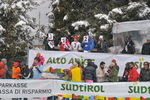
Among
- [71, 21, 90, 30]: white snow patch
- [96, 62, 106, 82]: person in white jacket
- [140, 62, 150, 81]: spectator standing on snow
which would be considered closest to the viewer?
[140, 62, 150, 81]: spectator standing on snow

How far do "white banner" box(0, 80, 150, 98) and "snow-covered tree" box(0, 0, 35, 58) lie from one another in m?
12.6

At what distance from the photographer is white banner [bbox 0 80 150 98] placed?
572 inches

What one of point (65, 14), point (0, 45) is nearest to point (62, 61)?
point (0, 45)

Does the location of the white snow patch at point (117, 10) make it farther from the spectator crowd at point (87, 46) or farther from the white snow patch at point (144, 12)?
the spectator crowd at point (87, 46)

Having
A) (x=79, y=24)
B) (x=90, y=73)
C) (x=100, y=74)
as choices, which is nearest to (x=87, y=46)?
(x=100, y=74)

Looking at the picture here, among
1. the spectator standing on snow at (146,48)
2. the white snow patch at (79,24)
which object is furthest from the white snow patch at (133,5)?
the spectator standing on snow at (146,48)

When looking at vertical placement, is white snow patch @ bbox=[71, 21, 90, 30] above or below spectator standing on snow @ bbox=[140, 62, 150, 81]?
above

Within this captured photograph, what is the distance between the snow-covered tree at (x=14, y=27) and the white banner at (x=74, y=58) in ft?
27.3

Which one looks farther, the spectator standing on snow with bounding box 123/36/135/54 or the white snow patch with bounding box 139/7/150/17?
the white snow patch with bounding box 139/7/150/17

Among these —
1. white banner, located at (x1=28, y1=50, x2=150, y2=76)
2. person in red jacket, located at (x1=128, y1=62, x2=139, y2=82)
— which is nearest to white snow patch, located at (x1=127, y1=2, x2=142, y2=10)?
white banner, located at (x1=28, y1=50, x2=150, y2=76)

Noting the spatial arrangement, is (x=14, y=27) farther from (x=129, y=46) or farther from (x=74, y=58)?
(x=129, y=46)

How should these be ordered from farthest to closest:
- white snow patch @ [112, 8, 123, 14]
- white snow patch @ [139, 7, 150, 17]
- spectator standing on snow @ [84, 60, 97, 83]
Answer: white snow patch @ [112, 8, 123, 14]
white snow patch @ [139, 7, 150, 17]
spectator standing on snow @ [84, 60, 97, 83]

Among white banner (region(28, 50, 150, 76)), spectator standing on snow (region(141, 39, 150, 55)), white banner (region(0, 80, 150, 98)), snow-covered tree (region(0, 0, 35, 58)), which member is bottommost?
white banner (region(0, 80, 150, 98))

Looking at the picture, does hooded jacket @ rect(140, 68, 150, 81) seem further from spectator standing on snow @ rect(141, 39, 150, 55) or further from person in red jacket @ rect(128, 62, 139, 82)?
spectator standing on snow @ rect(141, 39, 150, 55)
